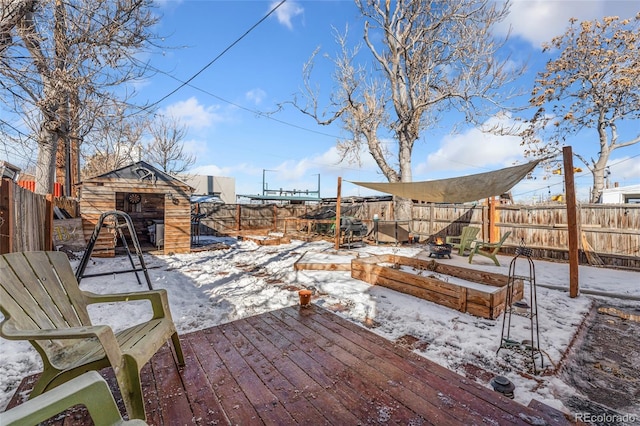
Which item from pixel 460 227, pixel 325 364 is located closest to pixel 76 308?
pixel 325 364

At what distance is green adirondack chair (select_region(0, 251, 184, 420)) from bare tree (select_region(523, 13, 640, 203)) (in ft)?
49.9

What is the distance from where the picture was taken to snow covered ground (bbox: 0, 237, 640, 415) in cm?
236

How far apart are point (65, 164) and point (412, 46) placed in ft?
43.1

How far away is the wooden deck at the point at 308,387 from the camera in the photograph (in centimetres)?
167

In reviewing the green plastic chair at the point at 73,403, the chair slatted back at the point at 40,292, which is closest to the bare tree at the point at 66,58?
the chair slatted back at the point at 40,292

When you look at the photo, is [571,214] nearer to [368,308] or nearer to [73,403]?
[368,308]

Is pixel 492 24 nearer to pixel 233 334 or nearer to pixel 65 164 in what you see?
pixel 233 334

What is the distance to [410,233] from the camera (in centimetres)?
1070

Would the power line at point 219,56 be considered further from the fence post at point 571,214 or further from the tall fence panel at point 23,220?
the fence post at point 571,214

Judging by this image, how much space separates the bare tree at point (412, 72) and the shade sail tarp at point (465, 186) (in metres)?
4.01

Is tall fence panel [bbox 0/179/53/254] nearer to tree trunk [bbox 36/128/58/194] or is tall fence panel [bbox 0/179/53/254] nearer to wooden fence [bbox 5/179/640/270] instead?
wooden fence [bbox 5/179/640/270]

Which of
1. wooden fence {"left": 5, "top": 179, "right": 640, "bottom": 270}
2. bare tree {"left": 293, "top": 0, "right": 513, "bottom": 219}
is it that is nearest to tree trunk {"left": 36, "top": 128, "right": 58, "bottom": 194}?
wooden fence {"left": 5, "top": 179, "right": 640, "bottom": 270}

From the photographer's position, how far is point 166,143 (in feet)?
60.4

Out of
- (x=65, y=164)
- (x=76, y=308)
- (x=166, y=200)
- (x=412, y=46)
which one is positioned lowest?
(x=76, y=308)
